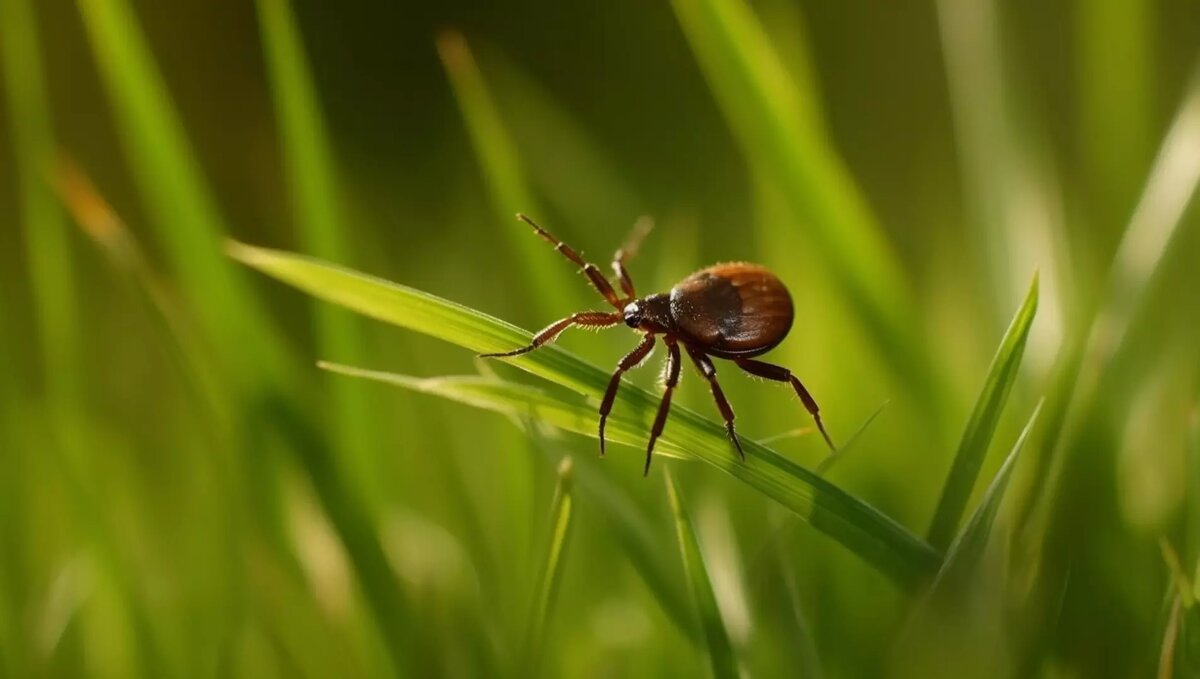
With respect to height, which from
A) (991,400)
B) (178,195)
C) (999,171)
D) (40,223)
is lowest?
(40,223)

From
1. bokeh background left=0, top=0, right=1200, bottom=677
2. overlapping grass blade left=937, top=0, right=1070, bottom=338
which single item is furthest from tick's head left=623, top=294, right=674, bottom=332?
overlapping grass blade left=937, top=0, right=1070, bottom=338

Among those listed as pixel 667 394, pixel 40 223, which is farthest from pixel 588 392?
pixel 40 223

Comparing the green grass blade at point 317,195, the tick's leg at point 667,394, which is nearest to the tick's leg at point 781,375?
the tick's leg at point 667,394

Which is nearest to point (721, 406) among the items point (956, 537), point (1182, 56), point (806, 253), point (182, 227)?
point (956, 537)

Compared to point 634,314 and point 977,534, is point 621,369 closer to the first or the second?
point 634,314

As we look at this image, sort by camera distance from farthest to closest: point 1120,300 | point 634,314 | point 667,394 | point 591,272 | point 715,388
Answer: point 634,314 → point 591,272 → point 715,388 → point 1120,300 → point 667,394

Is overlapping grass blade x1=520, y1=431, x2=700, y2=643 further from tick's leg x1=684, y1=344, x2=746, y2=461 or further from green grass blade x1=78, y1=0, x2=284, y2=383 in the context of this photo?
green grass blade x1=78, y1=0, x2=284, y2=383
